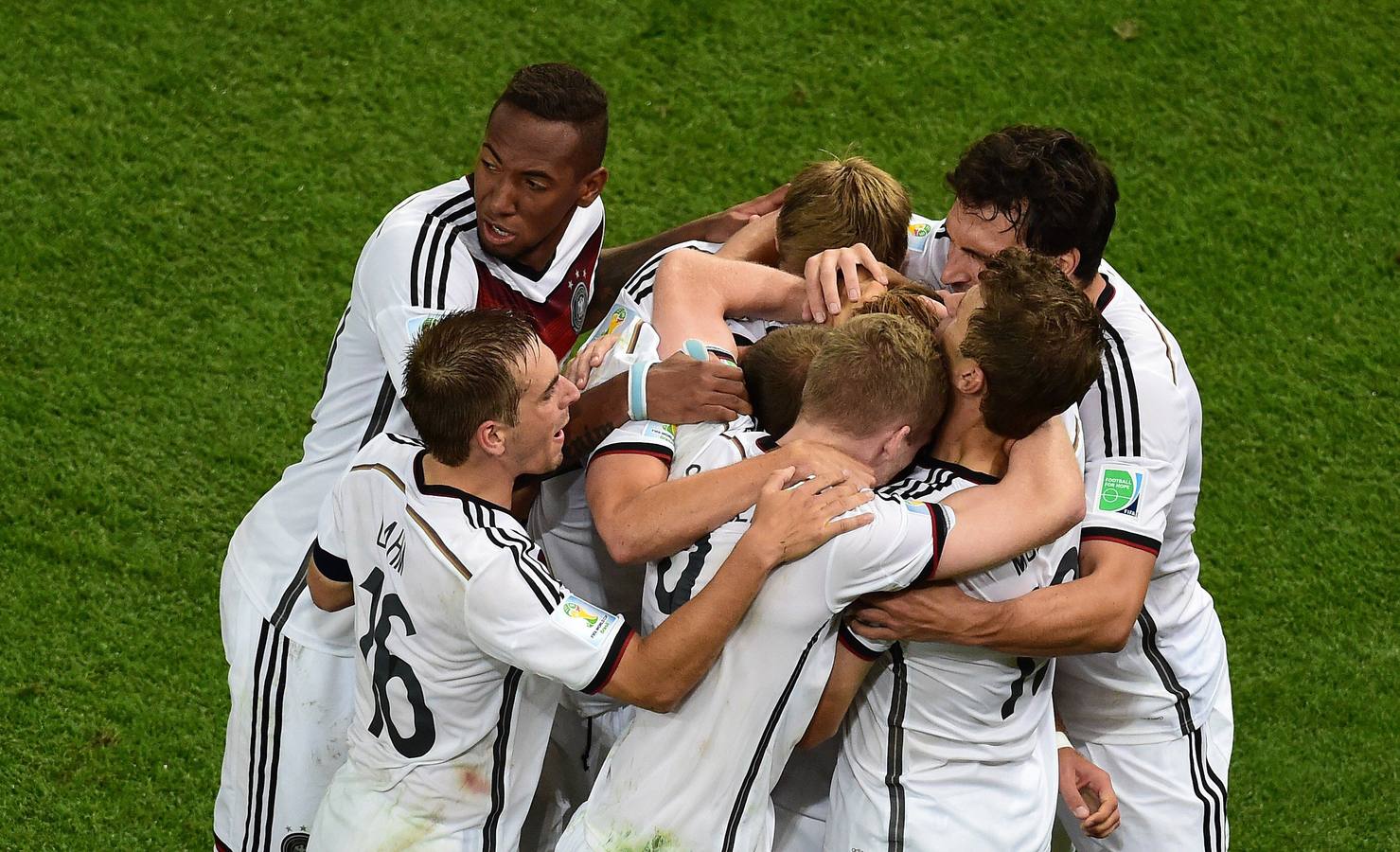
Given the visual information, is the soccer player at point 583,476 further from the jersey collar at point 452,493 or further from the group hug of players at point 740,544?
the jersey collar at point 452,493

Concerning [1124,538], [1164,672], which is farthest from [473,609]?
[1164,672]

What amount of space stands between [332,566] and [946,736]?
1119mm

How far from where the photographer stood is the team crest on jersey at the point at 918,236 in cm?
321

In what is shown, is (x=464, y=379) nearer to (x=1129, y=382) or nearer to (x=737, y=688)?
(x=737, y=688)

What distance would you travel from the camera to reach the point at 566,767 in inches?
116

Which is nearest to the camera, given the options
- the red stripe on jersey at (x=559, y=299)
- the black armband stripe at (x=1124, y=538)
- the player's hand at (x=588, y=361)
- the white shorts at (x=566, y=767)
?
the black armband stripe at (x=1124, y=538)

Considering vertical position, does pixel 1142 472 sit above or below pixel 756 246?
below

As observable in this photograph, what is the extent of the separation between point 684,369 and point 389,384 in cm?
72

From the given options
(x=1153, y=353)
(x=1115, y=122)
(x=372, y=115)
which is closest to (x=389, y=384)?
(x=1153, y=353)

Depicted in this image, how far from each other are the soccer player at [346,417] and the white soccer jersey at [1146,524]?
112cm

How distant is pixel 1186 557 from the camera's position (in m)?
3.10

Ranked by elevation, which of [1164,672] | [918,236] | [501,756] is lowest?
[1164,672]

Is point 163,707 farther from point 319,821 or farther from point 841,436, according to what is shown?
point 841,436

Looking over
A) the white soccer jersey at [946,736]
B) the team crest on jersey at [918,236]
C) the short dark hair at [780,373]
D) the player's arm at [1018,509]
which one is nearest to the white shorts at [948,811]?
the white soccer jersey at [946,736]
